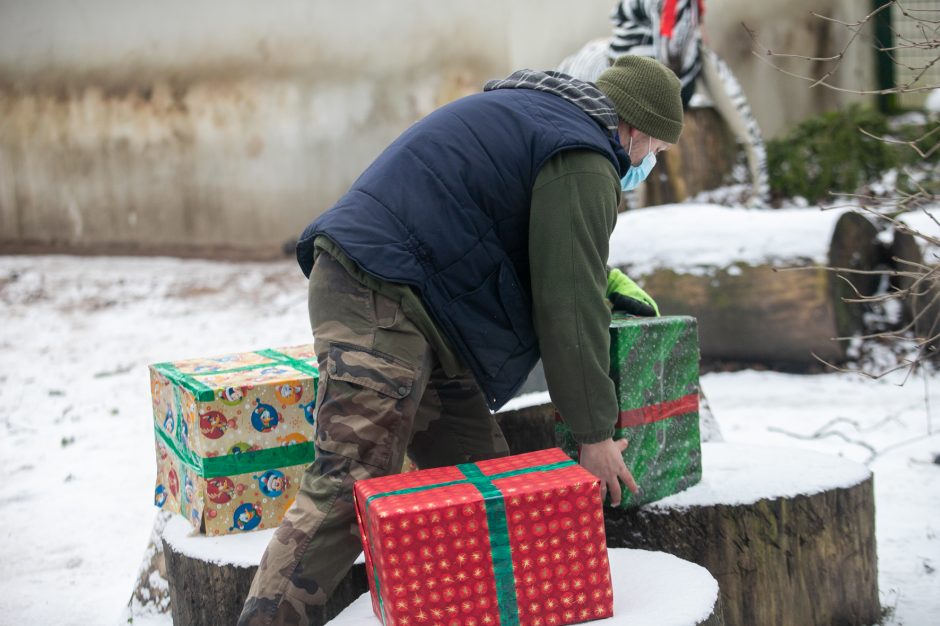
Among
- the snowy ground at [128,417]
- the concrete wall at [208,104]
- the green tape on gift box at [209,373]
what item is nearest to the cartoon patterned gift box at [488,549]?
the green tape on gift box at [209,373]

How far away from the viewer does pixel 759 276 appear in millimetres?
5551

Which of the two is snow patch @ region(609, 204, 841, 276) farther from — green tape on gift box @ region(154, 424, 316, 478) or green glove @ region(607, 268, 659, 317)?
green tape on gift box @ region(154, 424, 316, 478)

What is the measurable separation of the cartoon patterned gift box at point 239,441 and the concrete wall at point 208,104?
642 cm

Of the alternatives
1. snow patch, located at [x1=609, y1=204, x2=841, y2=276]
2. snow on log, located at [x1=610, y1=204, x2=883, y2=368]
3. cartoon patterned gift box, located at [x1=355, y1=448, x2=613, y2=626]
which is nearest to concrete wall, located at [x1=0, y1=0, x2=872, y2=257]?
snow patch, located at [x1=609, y1=204, x2=841, y2=276]

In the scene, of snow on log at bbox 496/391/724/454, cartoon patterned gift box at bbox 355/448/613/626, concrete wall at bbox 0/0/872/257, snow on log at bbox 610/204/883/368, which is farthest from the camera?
concrete wall at bbox 0/0/872/257

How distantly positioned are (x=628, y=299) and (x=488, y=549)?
1030mm

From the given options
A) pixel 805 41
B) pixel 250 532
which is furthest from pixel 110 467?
pixel 805 41

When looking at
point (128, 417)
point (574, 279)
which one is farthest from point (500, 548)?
point (128, 417)

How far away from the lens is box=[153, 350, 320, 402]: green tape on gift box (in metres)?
2.55

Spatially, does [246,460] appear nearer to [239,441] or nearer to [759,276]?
[239,441]

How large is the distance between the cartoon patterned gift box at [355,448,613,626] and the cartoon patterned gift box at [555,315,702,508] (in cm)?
55

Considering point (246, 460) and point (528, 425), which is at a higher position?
point (246, 460)

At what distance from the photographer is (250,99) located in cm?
905

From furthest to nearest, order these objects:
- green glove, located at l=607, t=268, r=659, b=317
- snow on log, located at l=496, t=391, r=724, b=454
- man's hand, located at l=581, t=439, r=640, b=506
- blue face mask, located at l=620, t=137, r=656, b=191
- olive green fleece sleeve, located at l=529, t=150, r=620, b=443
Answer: snow on log, located at l=496, t=391, r=724, b=454, green glove, located at l=607, t=268, r=659, b=317, blue face mask, located at l=620, t=137, r=656, b=191, man's hand, located at l=581, t=439, r=640, b=506, olive green fleece sleeve, located at l=529, t=150, r=620, b=443
